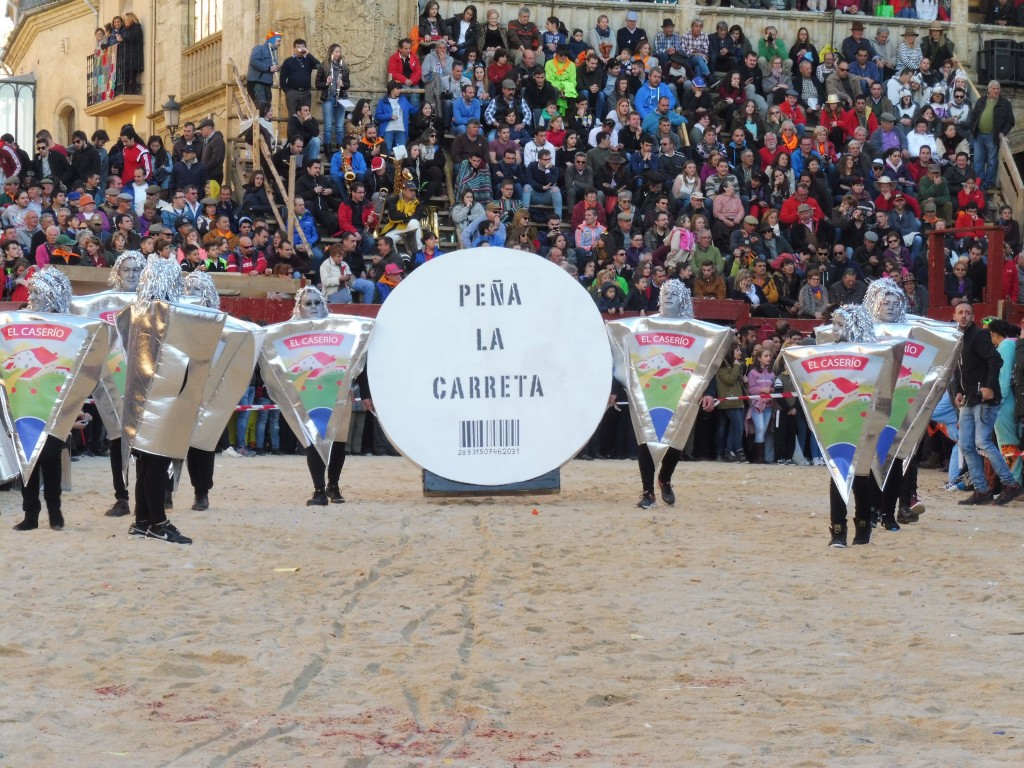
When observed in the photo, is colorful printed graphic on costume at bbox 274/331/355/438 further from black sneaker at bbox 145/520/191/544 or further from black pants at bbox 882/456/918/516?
black pants at bbox 882/456/918/516

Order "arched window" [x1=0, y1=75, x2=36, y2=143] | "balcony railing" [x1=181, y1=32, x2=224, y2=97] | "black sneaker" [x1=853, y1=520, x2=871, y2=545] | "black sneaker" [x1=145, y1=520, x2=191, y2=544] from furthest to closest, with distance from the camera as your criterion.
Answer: "arched window" [x1=0, y1=75, x2=36, y2=143] < "balcony railing" [x1=181, y1=32, x2=224, y2=97] < "black sneaker" [x1=853, y1=520, x2=871, y2=545] < "black sneaker" [x1=145, y1=520, x2=191, y2=544]

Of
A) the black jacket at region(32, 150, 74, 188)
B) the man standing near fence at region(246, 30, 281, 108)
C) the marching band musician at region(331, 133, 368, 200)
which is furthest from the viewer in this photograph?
the man standing near fence at region(246, 30, 281, 108)

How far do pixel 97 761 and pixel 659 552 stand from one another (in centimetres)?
540

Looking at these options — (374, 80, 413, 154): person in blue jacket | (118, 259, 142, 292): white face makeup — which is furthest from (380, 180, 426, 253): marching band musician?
(118, 259, 142, 292): white face makeup

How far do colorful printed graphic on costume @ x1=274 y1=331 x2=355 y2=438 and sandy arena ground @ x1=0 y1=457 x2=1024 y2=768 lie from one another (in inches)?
39.5

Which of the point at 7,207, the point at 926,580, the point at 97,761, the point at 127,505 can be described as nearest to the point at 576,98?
the point at 7,207

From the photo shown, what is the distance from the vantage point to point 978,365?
14641mm

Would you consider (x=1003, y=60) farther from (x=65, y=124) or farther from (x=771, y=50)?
(x=65, y=124)

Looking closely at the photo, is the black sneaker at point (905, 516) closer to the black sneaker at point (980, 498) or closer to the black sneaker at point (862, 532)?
the black sneaker at point (862, 532)

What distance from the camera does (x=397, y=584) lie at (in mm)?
9641

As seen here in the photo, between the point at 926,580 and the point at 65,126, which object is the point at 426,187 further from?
the point at 65,126

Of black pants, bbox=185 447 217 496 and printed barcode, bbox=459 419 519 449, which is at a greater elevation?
printed barcode, bbox=459 419 519 449

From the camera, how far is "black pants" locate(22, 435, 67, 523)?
11.4 m

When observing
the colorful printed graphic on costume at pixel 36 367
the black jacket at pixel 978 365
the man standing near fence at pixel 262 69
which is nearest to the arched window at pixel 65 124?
the man standing near fence at pixel 262 69
